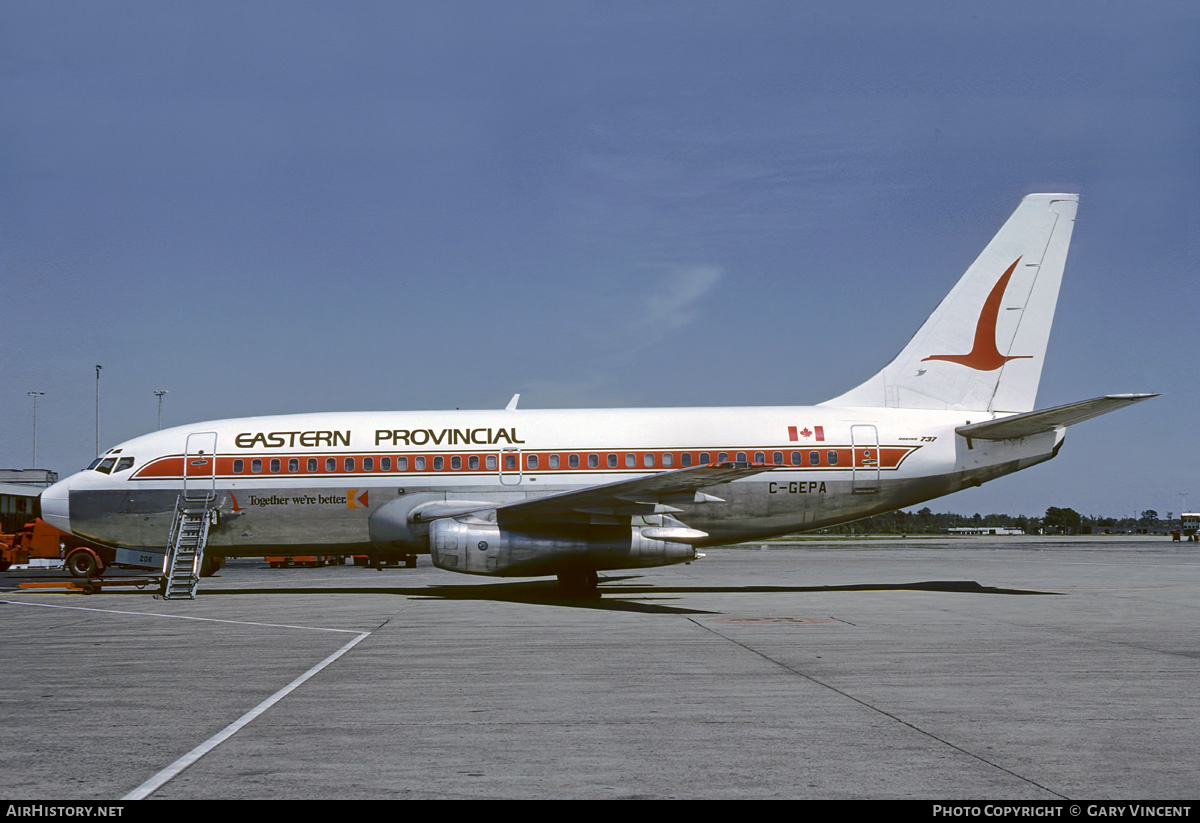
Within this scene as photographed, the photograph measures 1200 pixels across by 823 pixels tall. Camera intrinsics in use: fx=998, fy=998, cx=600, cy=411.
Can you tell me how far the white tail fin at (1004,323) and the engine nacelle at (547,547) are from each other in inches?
267

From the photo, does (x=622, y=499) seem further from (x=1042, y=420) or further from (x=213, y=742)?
(x=213, y=742)

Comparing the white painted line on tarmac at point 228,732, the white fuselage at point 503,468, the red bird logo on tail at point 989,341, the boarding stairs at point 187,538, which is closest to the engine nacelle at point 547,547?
the white fuselage at point 503,468

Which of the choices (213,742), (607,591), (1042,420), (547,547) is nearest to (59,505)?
(547,547)

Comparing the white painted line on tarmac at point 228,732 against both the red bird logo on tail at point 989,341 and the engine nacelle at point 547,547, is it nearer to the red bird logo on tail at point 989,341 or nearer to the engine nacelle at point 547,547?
the engine nacelle at point 547,547

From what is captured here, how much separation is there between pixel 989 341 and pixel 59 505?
76.6 ft

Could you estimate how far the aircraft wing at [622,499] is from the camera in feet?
63.6

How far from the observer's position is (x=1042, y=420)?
22.5 metres

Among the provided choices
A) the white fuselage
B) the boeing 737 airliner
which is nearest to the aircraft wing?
the boeing 737 airliner

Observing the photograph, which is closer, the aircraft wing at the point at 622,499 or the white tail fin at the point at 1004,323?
the aircraft wing at the point at 622,499

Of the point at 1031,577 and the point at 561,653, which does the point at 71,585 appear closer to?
the point at 561,653

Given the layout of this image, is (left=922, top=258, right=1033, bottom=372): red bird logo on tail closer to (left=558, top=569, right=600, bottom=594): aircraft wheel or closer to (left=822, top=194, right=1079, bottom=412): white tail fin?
(left=822, top=194, right=1079, bottom=412): white tail fin

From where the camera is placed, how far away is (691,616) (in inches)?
697
